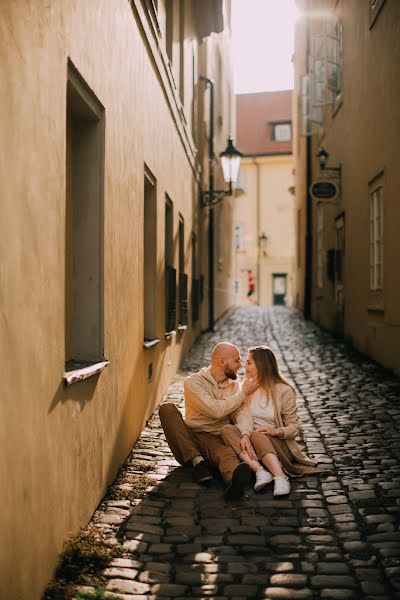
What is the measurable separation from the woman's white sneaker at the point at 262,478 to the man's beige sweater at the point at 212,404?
40 cm

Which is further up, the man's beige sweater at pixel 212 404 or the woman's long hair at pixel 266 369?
the woman's long hair at pixel 266 369

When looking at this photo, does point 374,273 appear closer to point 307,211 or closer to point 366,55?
point 366,55

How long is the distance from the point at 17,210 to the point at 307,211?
19265 mm

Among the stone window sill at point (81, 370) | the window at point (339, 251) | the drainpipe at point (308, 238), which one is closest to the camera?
the stone window sill at point (81, 370)

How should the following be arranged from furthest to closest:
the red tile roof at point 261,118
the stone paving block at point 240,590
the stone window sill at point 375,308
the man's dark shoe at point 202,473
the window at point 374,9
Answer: the red tile roof at point 261,118 → the stone window sill at point 375,308 → the window at point 374,9 → the man's dark shoe at point 202,473 → the stone paving block at point 240,590

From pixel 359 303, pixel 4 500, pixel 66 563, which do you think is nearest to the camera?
pixel 4 500

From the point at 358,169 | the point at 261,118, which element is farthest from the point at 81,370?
the point at 261,118

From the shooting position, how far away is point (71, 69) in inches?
163

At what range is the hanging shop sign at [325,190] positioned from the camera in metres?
15.3

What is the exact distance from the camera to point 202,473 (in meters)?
5.50

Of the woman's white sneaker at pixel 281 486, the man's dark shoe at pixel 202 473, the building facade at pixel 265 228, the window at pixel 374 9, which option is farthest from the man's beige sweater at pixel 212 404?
the building facade at pixel 265 228

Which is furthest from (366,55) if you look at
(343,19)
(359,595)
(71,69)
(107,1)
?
(359,595)

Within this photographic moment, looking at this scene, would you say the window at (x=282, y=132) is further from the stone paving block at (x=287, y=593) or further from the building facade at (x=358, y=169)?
the stone paving block at (x=287, y=593)

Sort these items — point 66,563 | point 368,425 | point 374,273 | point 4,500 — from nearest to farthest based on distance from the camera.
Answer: point 4,500
point 66,563
point 368,425
point 374,273
